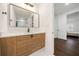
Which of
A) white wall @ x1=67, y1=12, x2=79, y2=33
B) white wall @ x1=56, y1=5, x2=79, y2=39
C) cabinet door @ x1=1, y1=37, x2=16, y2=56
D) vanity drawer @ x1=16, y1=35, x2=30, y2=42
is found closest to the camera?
cabinet door @ x1=1, y1=37, x2=16, y2=56

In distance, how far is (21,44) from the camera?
2.18m

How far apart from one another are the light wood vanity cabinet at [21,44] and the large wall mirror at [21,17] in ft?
1.93

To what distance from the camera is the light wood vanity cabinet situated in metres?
1.79

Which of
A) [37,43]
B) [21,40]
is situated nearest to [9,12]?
[21,40]

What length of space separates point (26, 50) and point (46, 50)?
1288mm

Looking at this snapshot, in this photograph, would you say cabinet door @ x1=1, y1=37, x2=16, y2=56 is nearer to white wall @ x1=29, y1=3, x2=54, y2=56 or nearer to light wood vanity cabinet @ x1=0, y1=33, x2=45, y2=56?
light wood vanity cabinet @ x1=0, y1=33, x2=45, y2=56

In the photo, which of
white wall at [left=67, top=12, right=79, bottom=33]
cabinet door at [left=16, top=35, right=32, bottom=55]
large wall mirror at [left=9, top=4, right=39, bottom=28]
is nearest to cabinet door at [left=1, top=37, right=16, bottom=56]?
cabinet door at [left=16, top=35, right=32, bottom=55]

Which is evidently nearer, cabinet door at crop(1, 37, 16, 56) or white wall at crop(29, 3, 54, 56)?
cabinet door at crop(1, 37, 16, 56)

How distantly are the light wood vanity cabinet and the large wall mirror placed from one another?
0.59 m

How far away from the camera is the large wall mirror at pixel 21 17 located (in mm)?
2541

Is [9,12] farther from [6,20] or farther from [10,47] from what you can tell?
[10,47]

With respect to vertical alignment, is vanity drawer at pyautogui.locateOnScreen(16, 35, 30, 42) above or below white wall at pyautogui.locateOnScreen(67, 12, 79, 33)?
below

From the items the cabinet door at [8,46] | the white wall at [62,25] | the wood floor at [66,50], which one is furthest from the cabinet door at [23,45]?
the white wall at [62,25]

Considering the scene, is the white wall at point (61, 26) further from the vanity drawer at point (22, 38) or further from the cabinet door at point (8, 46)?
the cabinet door at point (8, 46)
